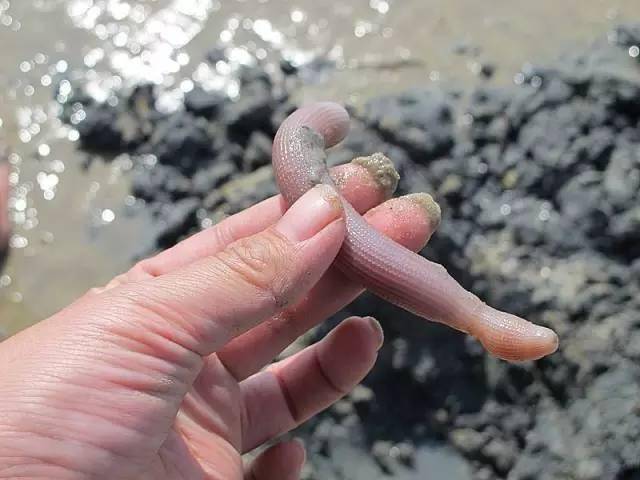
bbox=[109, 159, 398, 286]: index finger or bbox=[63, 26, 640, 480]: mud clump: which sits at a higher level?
bbox=[109, 159, 398, 286]: index finger

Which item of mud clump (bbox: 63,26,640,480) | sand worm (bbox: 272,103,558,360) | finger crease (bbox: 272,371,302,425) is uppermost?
sand worm (bbox: 272,103,558,360)

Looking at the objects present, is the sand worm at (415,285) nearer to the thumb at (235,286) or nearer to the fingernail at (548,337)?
the fingernail at (548,337)

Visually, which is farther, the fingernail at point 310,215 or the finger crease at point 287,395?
the finger crease at point 287,395

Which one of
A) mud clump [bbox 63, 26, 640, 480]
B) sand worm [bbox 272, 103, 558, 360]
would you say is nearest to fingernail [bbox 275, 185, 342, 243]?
sand worm [bbox 272, 103, 558, 360]

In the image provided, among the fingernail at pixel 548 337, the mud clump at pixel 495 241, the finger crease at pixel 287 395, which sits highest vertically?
the fingernail at pixel 548 337

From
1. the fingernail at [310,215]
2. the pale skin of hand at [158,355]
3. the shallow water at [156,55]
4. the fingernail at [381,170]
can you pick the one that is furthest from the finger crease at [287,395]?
the shallow water at [156,55]

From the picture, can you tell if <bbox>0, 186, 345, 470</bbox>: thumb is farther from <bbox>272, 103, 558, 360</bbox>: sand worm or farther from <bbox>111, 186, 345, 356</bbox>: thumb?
<bbox>272, 103, 558, 360</bbox>: sand worm

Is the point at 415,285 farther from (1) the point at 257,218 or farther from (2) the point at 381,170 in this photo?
(1) the point at 257,218
